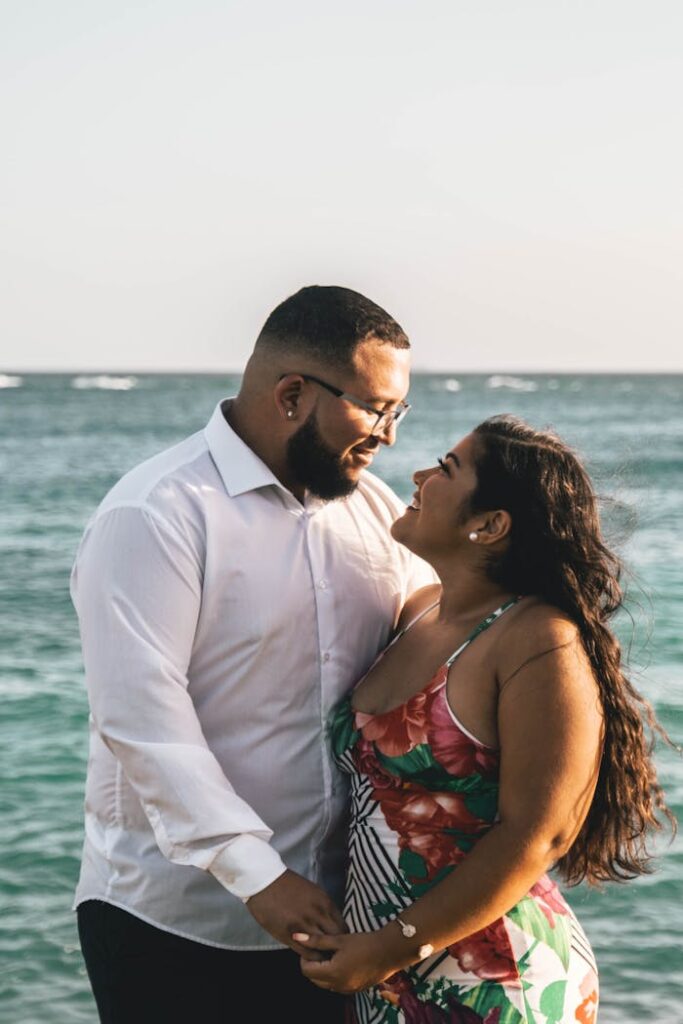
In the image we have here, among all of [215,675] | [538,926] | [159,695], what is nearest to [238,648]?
[215,675]

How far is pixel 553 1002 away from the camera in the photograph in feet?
8.78

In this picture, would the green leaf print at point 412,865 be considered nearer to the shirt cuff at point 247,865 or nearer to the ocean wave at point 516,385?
the shirt cuff at point 247,865

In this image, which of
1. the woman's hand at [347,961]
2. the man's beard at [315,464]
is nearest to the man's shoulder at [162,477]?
the man's beard at [315,464]

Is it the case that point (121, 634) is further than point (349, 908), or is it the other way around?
point (349, 908)

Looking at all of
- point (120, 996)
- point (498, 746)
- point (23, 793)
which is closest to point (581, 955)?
point (498, 746)

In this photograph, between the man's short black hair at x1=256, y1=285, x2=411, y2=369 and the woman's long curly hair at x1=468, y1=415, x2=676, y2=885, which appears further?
the man's short black hair at x1=256, y1=285, x2=411, y2=369

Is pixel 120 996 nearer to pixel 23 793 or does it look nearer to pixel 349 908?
pixel 349 908

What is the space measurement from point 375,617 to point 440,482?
0.39 meters

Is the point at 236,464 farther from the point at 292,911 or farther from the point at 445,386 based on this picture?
the point at 445,386

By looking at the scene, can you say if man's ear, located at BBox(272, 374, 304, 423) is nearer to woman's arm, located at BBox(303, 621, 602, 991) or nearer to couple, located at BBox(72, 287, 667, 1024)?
couple, located at BBox(72, 287, 667, 1024)

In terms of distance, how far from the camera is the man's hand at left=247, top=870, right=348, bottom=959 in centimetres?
268

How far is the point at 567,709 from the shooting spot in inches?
101

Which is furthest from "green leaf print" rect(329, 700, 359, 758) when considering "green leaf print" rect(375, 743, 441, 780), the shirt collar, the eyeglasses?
the eyeglasses

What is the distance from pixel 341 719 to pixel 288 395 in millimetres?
679
